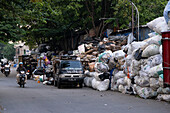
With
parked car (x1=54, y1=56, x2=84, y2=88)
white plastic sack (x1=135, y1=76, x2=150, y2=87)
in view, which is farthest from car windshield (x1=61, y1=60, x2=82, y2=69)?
white plastic sack (x1=135, y1=76, x2=150, y2=87)

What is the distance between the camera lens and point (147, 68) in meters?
11.9

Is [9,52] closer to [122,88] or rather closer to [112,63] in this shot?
[112,63]

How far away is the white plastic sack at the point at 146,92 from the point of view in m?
11.4

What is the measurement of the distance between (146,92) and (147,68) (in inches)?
38.6

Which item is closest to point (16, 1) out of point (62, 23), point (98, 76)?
point (98, 76)

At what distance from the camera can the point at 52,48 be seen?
159 feet

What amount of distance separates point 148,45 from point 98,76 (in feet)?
14.9

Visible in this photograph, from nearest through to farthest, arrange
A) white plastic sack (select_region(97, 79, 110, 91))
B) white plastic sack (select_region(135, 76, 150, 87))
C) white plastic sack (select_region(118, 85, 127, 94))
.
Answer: white plastic sack (select_region(135, 76, 150, 87))
white plastic sack (select_region(118, 85, 127, 94))
white plastic sack (select_region(97, 79, 110, 91))

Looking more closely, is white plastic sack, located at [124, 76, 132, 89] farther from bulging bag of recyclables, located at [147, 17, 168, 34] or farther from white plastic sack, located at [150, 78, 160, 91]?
bulging bag of recyclables, located at [147, 17, 168, 34]

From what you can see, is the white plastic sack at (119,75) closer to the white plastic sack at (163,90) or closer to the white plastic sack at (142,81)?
the white plastic sack at (142,81)

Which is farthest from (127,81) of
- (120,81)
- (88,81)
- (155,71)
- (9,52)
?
(9,52)

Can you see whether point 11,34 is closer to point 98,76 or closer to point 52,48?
point 98,76

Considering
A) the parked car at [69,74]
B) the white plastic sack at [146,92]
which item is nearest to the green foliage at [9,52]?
the parked car at [69,74]

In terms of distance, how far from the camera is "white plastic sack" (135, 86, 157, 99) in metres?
11.4
